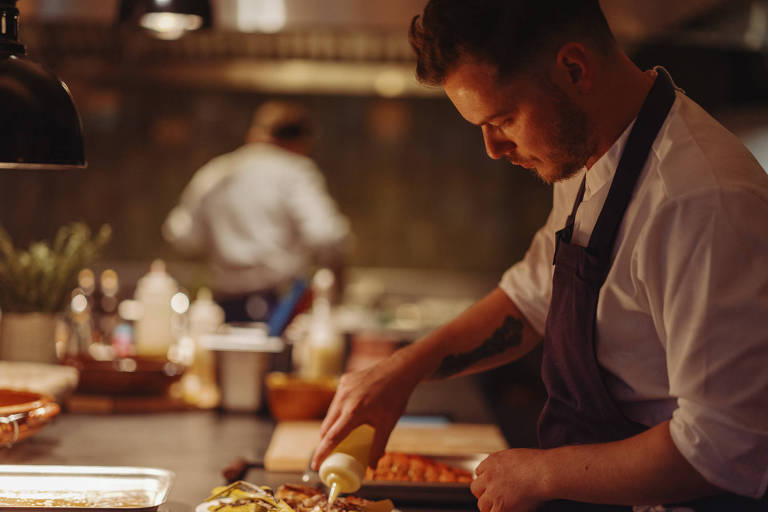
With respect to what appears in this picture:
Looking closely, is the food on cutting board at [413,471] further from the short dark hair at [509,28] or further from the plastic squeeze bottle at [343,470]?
the short dark hair at [509,28]

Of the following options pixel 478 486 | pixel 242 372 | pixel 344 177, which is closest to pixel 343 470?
pixel 478 486

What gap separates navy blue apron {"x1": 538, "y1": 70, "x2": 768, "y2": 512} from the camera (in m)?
1.26

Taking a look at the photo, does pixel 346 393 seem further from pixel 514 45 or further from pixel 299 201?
pixel 299 201

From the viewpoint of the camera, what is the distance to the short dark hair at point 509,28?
121cm

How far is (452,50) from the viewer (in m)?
1.24

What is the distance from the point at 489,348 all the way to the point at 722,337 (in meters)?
0.64

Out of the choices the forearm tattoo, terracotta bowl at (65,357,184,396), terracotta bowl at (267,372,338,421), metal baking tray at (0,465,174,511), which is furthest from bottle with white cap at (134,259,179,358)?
the forearm tattoo

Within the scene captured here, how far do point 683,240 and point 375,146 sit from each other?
594cm

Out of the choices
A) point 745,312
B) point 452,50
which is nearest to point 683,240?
point 745,312

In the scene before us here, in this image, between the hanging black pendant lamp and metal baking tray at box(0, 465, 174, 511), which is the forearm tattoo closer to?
metal baking tray at box(0, 465, 174, 511)

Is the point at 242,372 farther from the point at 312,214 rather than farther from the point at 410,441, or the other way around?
the point at 312,214

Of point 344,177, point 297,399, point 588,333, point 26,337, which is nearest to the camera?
point 588,333

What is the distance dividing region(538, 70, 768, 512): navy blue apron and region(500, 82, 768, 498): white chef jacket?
24mm

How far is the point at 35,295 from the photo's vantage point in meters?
2.31
